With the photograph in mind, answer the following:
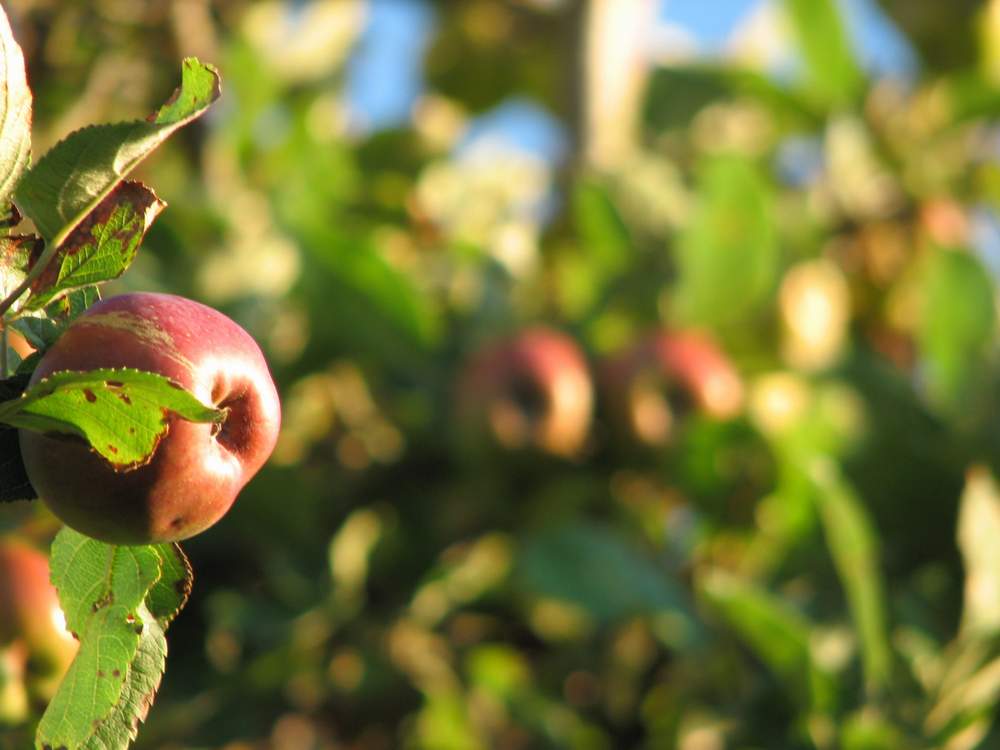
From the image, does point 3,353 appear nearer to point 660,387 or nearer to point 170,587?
point 170,587

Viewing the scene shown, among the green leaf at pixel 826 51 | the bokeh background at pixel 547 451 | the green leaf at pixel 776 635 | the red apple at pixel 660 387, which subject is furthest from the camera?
Answer: the green leaf at pixel 826 51

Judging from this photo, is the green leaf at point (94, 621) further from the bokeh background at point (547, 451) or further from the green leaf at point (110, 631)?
the bokeh background at point (547, 451)

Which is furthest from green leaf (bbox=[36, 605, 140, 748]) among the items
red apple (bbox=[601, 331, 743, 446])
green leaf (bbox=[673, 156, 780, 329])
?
green leaf (bbox=[673, 156, 780, 329])

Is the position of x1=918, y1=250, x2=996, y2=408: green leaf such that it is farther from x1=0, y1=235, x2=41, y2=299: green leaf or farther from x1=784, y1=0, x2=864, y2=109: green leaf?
x1=0, y1=235, x2=41, y2=299: green leaf

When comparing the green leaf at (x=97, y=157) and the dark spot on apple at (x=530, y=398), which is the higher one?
the green leaf at (x=97, y=157)

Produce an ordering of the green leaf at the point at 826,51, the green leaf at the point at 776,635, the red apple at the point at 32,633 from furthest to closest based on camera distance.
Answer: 1. the green leaf at the point at 826,51
2. the green leaf at the point at 776,635
3. the red apple at the point at 32,633

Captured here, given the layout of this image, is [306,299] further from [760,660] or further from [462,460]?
[760,660]

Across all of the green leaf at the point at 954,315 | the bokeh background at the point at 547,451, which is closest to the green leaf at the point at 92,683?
the bokeh background at the point at 547,451
